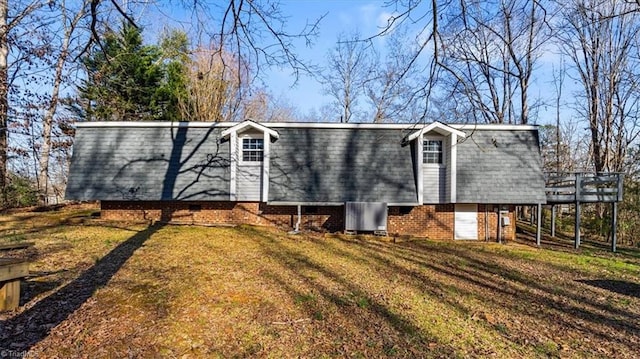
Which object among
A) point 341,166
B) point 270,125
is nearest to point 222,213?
point 270,125

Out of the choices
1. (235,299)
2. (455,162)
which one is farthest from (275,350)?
(455,162)

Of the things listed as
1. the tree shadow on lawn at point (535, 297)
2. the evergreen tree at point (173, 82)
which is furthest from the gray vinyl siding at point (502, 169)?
the evergreen tree at point (173, 82)

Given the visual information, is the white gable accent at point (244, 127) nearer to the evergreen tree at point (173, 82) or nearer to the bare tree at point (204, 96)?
the bare tree at point (204, 96)

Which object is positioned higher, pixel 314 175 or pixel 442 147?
pixel 442 147

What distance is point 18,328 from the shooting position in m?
4.06

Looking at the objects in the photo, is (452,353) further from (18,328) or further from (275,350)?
(18,328)

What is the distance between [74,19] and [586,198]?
17.8m

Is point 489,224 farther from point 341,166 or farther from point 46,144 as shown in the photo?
point 46,144

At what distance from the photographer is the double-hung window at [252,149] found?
43.8 ft

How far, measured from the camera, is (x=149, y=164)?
1315 centimetres

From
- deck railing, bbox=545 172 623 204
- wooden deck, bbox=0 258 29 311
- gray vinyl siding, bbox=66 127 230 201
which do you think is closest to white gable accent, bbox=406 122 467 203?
deck railing, bbox=545 172 623 204

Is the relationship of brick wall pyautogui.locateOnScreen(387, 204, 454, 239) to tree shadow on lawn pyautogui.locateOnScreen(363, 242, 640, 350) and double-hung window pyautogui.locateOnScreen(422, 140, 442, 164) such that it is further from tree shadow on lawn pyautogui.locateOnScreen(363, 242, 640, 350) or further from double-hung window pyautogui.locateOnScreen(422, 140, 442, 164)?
tree shadow on lawn pyautogui.locateOnScreen(363, 242, 640, 350)

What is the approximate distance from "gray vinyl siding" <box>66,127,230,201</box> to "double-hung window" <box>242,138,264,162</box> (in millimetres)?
711

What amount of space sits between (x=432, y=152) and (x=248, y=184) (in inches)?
287
